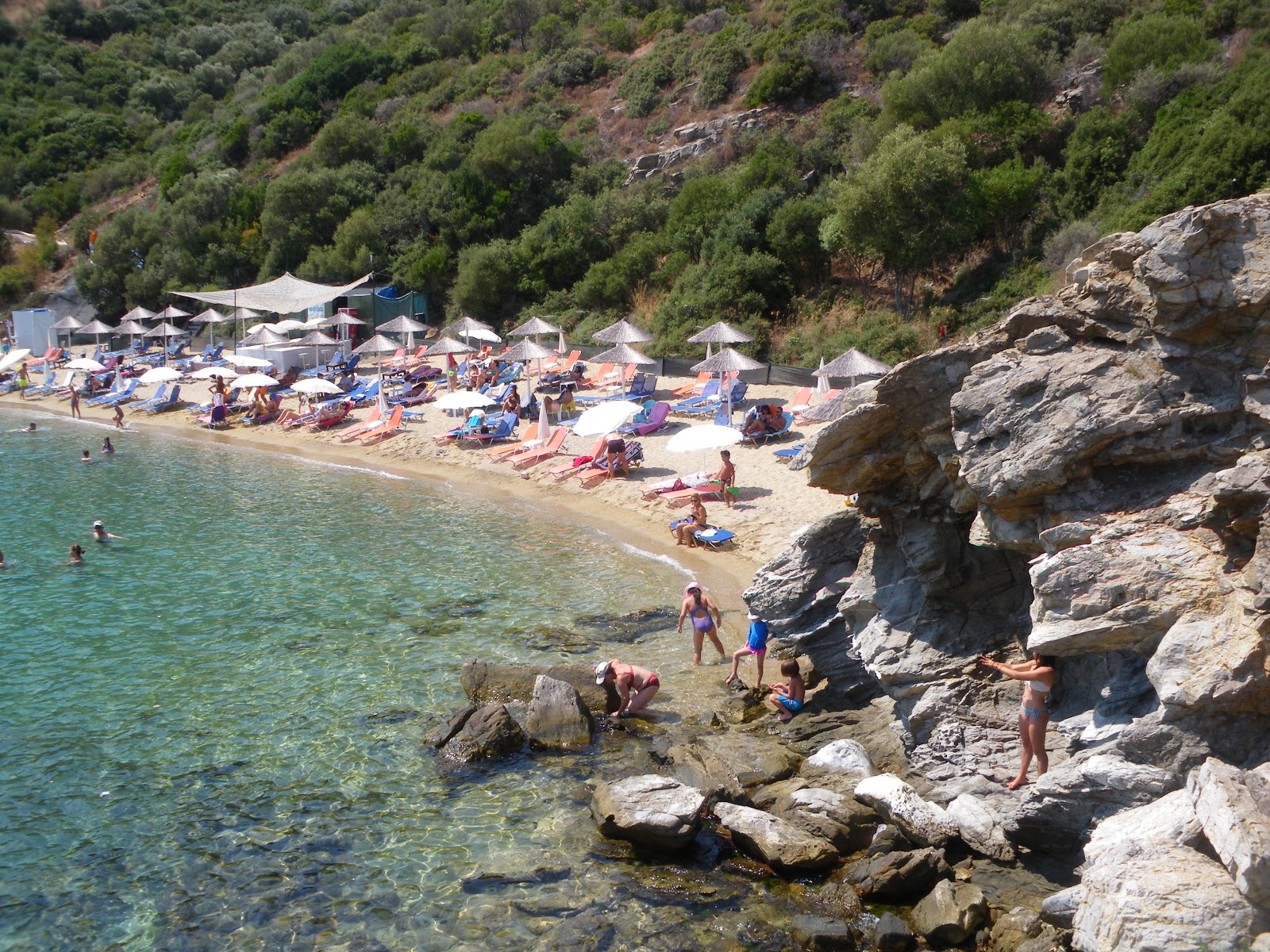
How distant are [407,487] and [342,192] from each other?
31.5 m

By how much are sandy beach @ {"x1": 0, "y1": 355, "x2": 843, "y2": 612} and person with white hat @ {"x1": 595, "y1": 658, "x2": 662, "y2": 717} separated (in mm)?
3196

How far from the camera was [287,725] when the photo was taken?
10359 millimetres

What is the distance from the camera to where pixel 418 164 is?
48469mm

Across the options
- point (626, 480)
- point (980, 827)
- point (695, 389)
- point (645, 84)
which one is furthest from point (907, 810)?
point (645, 84)

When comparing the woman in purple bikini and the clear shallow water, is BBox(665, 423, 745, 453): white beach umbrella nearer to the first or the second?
the clear shallow water

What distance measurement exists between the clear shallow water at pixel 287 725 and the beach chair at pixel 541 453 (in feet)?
6.96

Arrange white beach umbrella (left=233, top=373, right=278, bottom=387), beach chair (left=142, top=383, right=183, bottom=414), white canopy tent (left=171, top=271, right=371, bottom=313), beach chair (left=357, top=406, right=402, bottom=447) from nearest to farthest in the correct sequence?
beach chair (left=357, top=406, right=402, bottom=447)
white beach umbrella (left=233, top=373, right=278, bottom=387)
white canopy tent (left=171, top=271, right=371, bottom=313)
beach chair (left=142, top=383, right=183, bottom=414)

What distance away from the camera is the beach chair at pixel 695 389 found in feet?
82.4

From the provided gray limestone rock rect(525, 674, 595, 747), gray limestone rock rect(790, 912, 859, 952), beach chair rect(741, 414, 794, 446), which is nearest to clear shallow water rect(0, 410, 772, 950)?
gray limestone rock rect(525, 674, 595, 747)

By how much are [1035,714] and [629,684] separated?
440 centimetres

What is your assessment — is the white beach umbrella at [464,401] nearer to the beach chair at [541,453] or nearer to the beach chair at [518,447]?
the beach chair at [518,447]

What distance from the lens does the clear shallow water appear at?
7.39 metres

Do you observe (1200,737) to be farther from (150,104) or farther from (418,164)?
(150,104)

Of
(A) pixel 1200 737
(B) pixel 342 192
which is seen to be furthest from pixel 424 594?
(B) pixel 342 192
